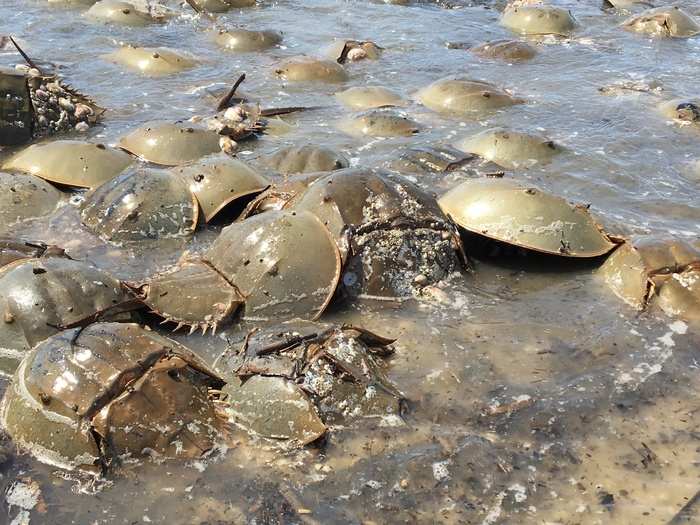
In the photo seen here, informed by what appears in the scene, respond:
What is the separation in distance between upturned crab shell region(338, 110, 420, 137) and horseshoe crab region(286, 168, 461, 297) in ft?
6.66

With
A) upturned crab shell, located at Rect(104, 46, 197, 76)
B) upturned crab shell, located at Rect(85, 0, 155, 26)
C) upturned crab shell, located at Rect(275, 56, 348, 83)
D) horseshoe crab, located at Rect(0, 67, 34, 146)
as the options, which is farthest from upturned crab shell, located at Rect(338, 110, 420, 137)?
upturned crab shell, located at Rect(85, 0, 155, 26)

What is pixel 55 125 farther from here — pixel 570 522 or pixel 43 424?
pixel 570 522

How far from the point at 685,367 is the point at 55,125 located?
4.75m

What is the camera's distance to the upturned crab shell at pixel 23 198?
13.7ft

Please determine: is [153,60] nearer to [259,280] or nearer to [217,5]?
[217,5]

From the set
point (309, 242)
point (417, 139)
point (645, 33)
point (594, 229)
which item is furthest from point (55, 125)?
point (645, 33)

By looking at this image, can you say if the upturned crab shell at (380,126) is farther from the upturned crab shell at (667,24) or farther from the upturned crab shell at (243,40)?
the upturned crab shell at (667,24)

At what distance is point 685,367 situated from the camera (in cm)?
316

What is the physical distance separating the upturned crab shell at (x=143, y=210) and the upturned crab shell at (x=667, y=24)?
6.79m

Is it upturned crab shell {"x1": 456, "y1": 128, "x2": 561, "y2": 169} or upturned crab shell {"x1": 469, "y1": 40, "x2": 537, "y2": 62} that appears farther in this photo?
upturned crab shell {"x1": 469, "y1": 40, "x2": 537, "y2": 62}

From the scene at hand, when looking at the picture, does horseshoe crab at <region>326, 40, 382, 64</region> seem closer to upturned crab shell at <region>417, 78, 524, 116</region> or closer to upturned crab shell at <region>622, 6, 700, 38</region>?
upturned crab shell at <region>417, 78, 524, 116</region>

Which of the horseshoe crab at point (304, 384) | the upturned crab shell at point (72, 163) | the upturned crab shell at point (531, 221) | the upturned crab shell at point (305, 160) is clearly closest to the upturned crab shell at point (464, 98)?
the upturned crab shell at point (305, 160)

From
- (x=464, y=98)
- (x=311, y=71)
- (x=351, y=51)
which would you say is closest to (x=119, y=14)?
(x=351, y=51)

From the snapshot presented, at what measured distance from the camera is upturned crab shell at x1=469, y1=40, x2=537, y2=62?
779 cm
